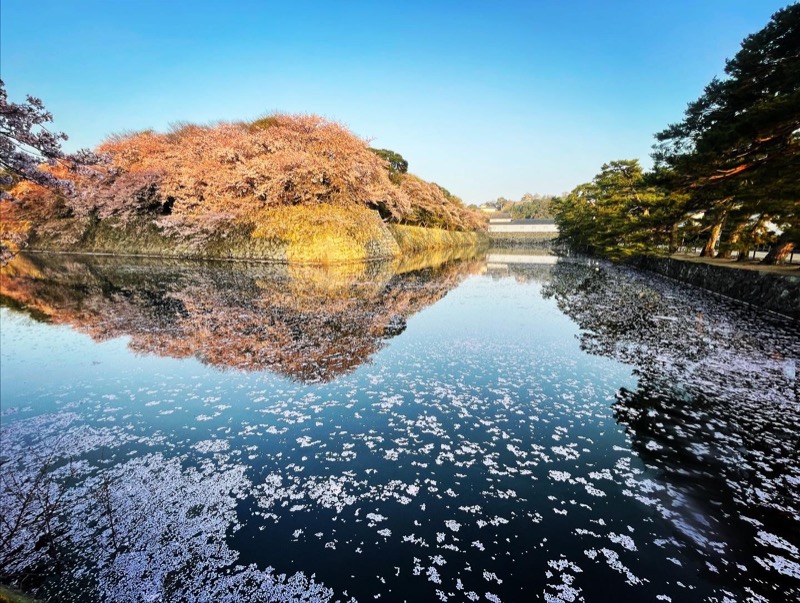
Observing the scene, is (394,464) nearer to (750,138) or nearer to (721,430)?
(721,430)

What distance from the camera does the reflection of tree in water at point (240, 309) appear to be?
25.1 ft

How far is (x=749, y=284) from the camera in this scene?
46.0ft

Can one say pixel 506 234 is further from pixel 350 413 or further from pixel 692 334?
pixel 350 413

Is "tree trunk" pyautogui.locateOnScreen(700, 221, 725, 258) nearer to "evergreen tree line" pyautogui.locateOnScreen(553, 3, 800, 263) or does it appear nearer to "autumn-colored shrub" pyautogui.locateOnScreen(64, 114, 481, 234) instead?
"evergreen tree line" pyautogui.locateOnScreen(553, 3, 800, 263)

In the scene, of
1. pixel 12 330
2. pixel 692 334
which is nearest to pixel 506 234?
pixel 692 334

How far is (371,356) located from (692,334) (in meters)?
8.46

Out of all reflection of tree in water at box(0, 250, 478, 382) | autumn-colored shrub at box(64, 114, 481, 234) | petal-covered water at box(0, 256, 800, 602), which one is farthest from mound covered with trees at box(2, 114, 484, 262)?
petal-covered water at box(0, 256, 800, 602)

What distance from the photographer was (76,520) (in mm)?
3170

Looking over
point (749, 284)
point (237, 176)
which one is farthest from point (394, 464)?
point (237, 176)

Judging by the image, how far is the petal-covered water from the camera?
2.72 metres

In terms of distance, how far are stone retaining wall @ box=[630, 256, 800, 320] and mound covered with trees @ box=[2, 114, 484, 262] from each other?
809 inches

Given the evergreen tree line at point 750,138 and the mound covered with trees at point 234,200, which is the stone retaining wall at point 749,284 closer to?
the evergreen tree line at point 750,138

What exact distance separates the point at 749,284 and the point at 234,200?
30298 mm

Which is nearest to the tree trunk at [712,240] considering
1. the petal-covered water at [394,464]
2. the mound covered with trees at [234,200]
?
the petal-covered water at [394,464]
